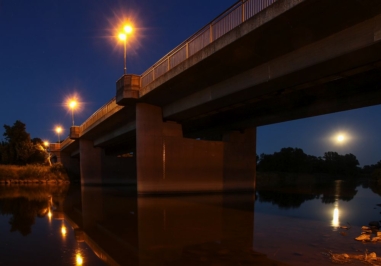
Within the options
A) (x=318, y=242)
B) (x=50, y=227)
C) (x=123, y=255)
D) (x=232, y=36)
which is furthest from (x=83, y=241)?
(x=232, y=36)

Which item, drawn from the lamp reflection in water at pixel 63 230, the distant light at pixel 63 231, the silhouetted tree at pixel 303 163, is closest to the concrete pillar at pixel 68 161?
the silhouetted tree at pixel 303 163

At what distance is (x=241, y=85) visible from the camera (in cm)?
1598

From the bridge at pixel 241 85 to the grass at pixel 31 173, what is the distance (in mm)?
18758

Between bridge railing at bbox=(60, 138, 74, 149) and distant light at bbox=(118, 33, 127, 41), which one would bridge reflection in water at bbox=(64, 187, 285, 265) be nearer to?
distant light at bbox=(118, 33, 127, 41)

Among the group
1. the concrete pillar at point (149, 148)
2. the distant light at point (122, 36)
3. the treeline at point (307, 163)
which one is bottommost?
the treeline at point (307, 163)

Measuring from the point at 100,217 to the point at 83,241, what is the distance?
485 centimetres

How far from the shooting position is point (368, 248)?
788 cm

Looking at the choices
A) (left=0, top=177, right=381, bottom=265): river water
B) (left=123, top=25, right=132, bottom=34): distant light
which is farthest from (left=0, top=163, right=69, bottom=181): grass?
(left=0, top=177, right=381, bottom=265): river water

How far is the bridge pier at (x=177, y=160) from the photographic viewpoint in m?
23.1

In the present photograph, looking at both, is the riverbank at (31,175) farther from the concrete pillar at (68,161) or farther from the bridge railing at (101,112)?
the concrete pillar at (68,161)

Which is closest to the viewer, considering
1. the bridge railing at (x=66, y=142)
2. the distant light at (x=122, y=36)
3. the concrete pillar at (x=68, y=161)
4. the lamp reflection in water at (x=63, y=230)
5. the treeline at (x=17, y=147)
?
the lamp reflection in water at (x=63, y=230)

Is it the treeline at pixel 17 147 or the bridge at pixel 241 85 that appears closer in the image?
the bridge at pixel 241 85

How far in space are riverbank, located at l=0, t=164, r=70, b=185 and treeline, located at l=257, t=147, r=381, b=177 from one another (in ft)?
149

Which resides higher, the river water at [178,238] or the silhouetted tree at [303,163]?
the river water at [178,238]
